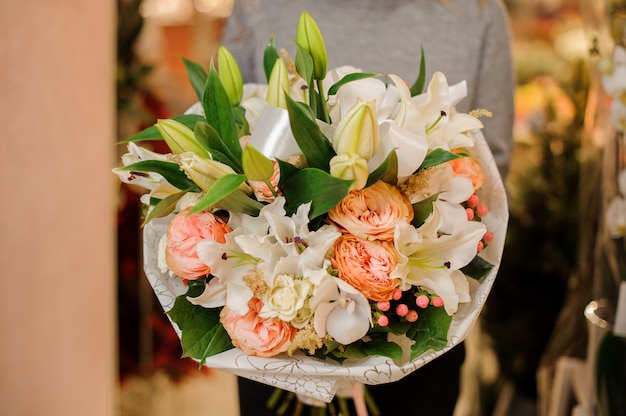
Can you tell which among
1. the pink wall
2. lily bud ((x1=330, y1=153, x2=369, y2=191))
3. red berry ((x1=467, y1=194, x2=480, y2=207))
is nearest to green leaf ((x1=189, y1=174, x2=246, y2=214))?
lily bud ((x1=330, y1=153, x2=369, y2=191))

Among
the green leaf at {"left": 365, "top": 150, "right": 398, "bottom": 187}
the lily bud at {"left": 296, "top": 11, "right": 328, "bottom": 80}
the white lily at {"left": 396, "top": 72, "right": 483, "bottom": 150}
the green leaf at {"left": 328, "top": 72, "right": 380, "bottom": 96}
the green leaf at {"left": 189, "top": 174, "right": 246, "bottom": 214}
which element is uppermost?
the lily bud at {"left": 296, "top": 11, "right": 328, "bottom": 80}

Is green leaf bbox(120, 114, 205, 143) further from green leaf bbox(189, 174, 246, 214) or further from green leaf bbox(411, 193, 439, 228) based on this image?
green leaf bbox(411, 193, 439, 228)

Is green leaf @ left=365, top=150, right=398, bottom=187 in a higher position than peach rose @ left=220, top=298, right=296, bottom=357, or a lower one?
higher

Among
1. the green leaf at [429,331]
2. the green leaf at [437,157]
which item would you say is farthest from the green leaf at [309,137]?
the green leaf at [429,331]

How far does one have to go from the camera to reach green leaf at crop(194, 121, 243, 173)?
763mm

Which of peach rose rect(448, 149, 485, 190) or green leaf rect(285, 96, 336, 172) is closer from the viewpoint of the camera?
green leaf rect(285, 96, 336, 172)

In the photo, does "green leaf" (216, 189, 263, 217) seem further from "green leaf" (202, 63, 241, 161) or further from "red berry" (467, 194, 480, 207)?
"red berry" (467, 194, 480, 207)

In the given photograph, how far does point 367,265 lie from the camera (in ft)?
2.38

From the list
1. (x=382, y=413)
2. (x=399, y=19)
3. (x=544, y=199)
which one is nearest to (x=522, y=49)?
(x=544, y=199)

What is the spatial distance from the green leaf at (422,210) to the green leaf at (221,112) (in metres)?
0.22

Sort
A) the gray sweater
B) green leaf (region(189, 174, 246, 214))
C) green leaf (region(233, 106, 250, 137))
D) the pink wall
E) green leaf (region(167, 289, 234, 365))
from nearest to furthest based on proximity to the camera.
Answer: green leaf (region(189, 174, 246, 214)), green leaf (region(167, 289, 234, 365)), green leaf (region(233, 106, 250, 137)), the pink wall, the gray sweater

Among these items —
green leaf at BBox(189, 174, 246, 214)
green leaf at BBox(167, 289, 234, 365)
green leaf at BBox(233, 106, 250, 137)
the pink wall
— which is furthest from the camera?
the pink wall

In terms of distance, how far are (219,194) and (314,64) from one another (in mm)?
238

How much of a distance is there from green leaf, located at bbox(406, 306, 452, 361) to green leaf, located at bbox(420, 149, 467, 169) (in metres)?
0.17
